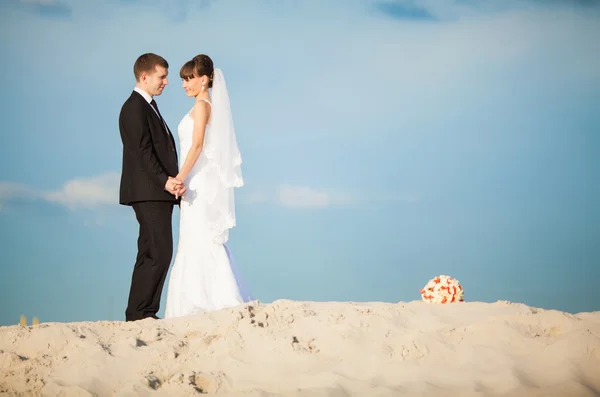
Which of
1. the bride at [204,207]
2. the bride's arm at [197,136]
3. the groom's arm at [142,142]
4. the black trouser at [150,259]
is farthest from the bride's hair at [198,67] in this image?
the black trouser at [150,259]

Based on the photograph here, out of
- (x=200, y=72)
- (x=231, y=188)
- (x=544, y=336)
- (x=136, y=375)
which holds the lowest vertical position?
(x=136, y=375)

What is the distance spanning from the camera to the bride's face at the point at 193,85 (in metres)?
7.70

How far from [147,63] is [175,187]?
1258 mm

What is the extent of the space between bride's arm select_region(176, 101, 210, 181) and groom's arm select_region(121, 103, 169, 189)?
287 millimetres

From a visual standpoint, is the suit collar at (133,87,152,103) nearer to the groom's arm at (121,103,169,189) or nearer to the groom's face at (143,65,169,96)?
the groom's face at (143,65,169,96)

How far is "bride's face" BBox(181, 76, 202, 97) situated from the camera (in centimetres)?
770

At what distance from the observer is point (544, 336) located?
5547mm

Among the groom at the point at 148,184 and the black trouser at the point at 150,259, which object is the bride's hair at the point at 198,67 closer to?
the groom at the point at 148,184

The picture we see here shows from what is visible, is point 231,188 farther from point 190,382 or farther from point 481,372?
point 481,372

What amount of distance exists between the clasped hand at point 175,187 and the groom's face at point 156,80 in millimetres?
897

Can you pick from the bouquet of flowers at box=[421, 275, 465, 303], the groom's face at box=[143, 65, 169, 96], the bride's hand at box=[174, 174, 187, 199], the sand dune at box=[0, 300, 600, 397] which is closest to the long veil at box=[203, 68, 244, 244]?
the bride's hand at box=[174, 174, 187, 199]

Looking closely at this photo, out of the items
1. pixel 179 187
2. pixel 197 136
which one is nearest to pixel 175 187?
pixel 179 187

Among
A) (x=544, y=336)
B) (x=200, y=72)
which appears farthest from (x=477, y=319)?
(x=200, y=72)

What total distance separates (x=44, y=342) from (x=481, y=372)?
332 cm
